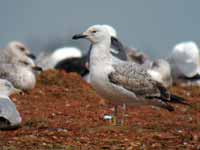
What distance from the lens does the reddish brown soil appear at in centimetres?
855

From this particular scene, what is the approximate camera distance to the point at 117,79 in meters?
10.1

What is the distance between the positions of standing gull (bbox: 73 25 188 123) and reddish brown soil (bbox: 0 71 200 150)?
0.31 m

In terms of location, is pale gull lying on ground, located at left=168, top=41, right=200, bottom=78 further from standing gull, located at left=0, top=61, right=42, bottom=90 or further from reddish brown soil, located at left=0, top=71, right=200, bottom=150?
standing gull, located at left=0, top=61, right=42, bottom=90

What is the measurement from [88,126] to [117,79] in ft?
2.14

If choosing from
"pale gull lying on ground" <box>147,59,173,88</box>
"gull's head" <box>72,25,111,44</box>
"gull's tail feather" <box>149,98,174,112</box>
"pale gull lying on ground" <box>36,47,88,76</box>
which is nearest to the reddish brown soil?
"gull's tail feather" <box>149,98,174,112</box>

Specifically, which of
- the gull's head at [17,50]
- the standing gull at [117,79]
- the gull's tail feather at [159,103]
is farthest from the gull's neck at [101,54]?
the gull's head at [17,50]

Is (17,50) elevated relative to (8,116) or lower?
elevated

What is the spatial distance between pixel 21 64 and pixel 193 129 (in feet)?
21.0

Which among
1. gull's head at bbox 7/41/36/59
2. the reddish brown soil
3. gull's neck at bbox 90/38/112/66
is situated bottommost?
the reddish brown soil

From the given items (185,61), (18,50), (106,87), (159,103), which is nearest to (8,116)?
(106,87)

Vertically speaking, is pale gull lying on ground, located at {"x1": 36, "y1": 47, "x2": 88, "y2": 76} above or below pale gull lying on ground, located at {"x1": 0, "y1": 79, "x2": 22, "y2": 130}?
above

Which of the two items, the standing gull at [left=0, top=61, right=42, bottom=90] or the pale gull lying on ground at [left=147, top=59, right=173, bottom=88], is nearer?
the standing gull at [left=0, top=61, right=42, bottom=90]

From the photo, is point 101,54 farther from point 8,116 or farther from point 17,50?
point 17,50

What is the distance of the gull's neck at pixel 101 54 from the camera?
10082 millimetres
